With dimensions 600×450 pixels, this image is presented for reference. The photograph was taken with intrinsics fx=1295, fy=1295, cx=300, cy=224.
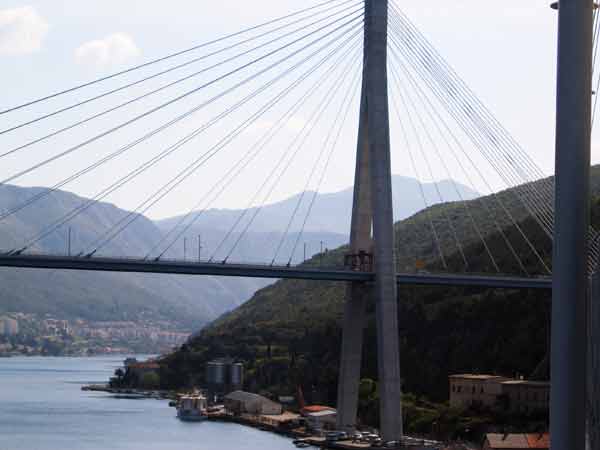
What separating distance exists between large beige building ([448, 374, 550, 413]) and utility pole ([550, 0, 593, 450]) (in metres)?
37.9

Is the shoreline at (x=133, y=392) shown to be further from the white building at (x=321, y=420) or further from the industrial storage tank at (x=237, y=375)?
the white building at (x=321, y=420)

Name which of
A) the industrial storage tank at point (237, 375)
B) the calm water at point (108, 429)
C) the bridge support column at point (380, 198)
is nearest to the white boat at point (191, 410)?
the calm water at point (108, 429)

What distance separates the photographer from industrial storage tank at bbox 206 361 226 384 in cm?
8069

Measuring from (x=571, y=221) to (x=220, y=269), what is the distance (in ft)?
82.3

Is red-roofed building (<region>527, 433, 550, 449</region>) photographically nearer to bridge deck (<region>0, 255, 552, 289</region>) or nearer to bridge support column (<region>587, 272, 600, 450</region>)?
bridge deck (<region>0, 255, 552, 289</region>)

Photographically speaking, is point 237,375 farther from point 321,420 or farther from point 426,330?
point 321,420

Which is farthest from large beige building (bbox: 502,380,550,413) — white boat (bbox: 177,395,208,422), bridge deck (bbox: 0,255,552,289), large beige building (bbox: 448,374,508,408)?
white boat (bbox: 177,395,208,422)

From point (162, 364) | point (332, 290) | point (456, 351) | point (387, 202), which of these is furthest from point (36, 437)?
point (162, 364)

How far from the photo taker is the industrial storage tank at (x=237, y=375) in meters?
79.4

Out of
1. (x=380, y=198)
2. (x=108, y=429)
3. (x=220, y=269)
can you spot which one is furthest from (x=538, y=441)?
(x=108, y=429)

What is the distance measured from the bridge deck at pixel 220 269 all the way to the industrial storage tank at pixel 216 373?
47.0 m

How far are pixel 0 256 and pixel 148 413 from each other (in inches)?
1641

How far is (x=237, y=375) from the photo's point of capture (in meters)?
80.0

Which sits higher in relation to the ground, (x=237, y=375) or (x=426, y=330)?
(x=426, y=330)
